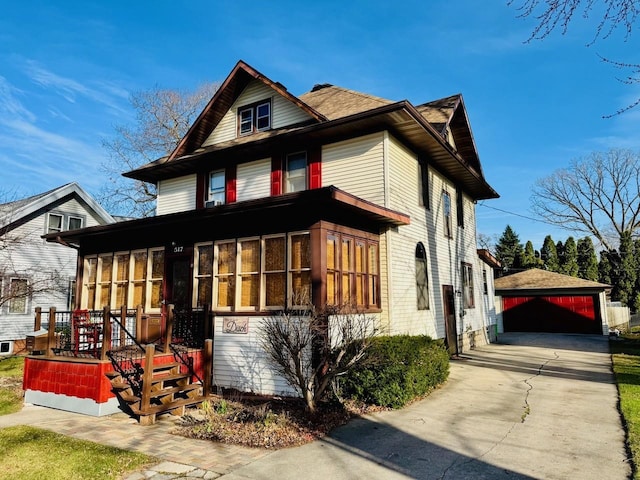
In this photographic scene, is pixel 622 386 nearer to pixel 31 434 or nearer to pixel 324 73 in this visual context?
pixel 31 434

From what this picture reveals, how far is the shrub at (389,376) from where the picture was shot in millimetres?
7855

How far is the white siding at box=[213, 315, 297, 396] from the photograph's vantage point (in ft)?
29.3

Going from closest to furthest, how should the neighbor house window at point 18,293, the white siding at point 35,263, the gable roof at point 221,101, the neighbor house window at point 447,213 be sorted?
the gable roof at point 221,101
the neighbor house window at point 447,213
the neighbor house window at point 18,293
the white siding at point 35,263

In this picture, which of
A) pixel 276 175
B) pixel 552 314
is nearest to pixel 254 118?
pixel 276 175

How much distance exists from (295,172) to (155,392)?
23.0 feet

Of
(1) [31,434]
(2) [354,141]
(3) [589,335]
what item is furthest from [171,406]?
(3) [589,335]

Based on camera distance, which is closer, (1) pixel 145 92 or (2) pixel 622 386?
(2) pixel 622 386

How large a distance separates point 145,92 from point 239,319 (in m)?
23.4

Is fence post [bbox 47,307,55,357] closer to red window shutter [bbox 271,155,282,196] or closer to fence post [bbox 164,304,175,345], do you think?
fence post [bbox 164,304,175,345]

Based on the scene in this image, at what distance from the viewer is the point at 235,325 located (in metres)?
9.62

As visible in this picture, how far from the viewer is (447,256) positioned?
15.0m

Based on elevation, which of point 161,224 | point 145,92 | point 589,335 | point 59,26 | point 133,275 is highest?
point 145,92

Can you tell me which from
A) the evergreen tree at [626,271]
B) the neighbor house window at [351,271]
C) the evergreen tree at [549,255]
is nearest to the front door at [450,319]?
the neighbor house window at [351,271]

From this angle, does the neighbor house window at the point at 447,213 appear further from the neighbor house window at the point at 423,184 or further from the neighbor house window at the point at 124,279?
the neighbor house window at the point at 124,279
